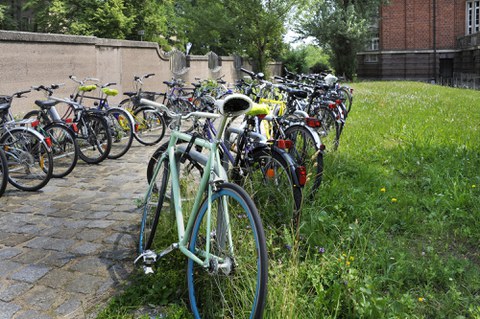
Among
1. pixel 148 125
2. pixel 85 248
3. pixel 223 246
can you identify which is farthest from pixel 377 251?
pixel 148 125

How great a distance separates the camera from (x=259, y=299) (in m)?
2.49

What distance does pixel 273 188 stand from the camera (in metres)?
4.21

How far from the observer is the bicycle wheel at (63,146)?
6.88 meters

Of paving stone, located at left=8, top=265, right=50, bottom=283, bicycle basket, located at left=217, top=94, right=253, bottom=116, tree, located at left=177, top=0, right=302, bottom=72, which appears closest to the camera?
bicycle basket, located at left=217, top=94, right=253, bottom=116

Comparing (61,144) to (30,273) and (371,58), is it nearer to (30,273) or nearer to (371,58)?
(30,273)

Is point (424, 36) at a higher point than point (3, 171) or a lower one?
higher

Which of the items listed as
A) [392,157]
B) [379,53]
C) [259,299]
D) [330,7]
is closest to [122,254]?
[259,299]

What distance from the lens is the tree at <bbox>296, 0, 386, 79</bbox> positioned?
1435 inches

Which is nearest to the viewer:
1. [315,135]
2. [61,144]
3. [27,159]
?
[315,135]

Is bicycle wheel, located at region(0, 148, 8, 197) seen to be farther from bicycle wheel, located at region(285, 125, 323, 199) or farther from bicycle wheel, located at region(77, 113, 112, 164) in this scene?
bicycle wheel, located at region(285, 125, 323, 199)

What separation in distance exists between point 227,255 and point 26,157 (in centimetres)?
426

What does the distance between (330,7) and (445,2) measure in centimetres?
926

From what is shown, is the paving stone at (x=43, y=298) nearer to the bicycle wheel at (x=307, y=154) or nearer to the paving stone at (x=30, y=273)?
the paving stone at (x=30, y=273)

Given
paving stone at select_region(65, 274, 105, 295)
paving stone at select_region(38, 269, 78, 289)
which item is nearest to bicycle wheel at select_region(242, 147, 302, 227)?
paving stone at select_region(65, 274, 105, 295)
